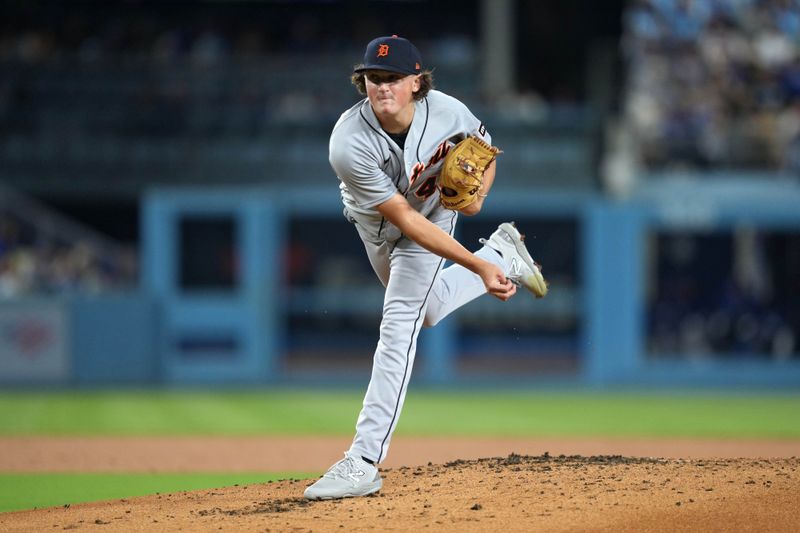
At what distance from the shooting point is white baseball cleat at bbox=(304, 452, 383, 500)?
197 inches

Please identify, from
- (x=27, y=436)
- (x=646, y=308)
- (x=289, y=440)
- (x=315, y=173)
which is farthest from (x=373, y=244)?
(x=315, y=173)

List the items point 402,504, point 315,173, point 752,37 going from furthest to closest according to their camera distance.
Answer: point 752,37, point 315,173, point 402,504

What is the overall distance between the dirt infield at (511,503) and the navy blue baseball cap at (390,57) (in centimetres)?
181

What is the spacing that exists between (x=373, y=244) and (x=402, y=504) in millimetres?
1188

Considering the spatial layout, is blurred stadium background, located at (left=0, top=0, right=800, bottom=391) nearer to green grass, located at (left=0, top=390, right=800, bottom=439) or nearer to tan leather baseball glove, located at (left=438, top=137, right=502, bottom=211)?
green grass, located at (left=0, top=390, right=800, bottom=439)

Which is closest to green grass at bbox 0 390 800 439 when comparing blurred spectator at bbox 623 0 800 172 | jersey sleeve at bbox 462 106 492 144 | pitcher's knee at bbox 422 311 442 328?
blurred spectator at bbox 623 0 800 172

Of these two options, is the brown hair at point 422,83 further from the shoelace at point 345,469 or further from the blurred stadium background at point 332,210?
the blurred stadium background at point 332,210

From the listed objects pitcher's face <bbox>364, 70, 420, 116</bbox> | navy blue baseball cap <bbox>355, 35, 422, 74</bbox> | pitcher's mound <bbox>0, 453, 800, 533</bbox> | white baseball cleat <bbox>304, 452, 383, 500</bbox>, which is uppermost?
navy blue baseball cap <bbox>355, 35, 422, 74</bbox>

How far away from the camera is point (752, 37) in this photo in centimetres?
1902

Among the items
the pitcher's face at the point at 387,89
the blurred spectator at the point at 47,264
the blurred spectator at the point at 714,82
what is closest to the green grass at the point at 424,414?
the blurred spectator at the point at 47,264

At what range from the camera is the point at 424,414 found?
A: 1158 centimetres

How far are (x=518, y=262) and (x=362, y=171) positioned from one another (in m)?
1.06

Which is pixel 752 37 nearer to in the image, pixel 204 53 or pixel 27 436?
pixel 204 53

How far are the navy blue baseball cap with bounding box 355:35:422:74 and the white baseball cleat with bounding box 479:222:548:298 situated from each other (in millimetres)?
1103
